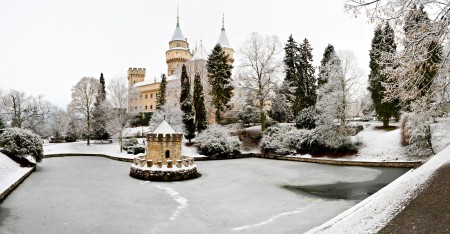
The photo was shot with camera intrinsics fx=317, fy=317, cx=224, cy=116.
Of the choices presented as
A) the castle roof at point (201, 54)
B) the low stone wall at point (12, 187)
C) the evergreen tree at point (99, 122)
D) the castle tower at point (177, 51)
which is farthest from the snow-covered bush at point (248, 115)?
the castle tower at point (177, 51)

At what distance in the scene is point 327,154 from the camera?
30203 millimetres

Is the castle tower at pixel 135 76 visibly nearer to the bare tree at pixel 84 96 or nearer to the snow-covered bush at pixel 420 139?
the bare tree at pixel 84 96

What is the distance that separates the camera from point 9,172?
19.1 metres

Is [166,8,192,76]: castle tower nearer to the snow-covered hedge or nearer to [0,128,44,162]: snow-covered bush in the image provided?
the snow-covered hedge

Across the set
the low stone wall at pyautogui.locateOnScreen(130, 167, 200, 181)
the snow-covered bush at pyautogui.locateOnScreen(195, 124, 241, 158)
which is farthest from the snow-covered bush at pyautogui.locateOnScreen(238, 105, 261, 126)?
the low stone wall at pyautogui.locateOnScreen(130, 167, 200, 181)

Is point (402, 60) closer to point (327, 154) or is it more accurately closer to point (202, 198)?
point (202, 198)

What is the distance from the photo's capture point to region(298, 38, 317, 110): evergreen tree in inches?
1577

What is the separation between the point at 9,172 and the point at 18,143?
4596 millimetres

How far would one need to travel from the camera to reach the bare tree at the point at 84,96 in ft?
138

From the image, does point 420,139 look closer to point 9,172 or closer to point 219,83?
point 219,83

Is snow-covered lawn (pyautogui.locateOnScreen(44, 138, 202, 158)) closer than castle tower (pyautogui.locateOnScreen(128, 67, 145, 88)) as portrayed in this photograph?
Yes

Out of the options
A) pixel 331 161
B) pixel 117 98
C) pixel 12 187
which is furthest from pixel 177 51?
pixel 12 187

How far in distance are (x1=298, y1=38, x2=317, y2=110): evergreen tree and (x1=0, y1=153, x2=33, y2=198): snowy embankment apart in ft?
99.2

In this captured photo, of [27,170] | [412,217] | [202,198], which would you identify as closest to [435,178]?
[412,217]
